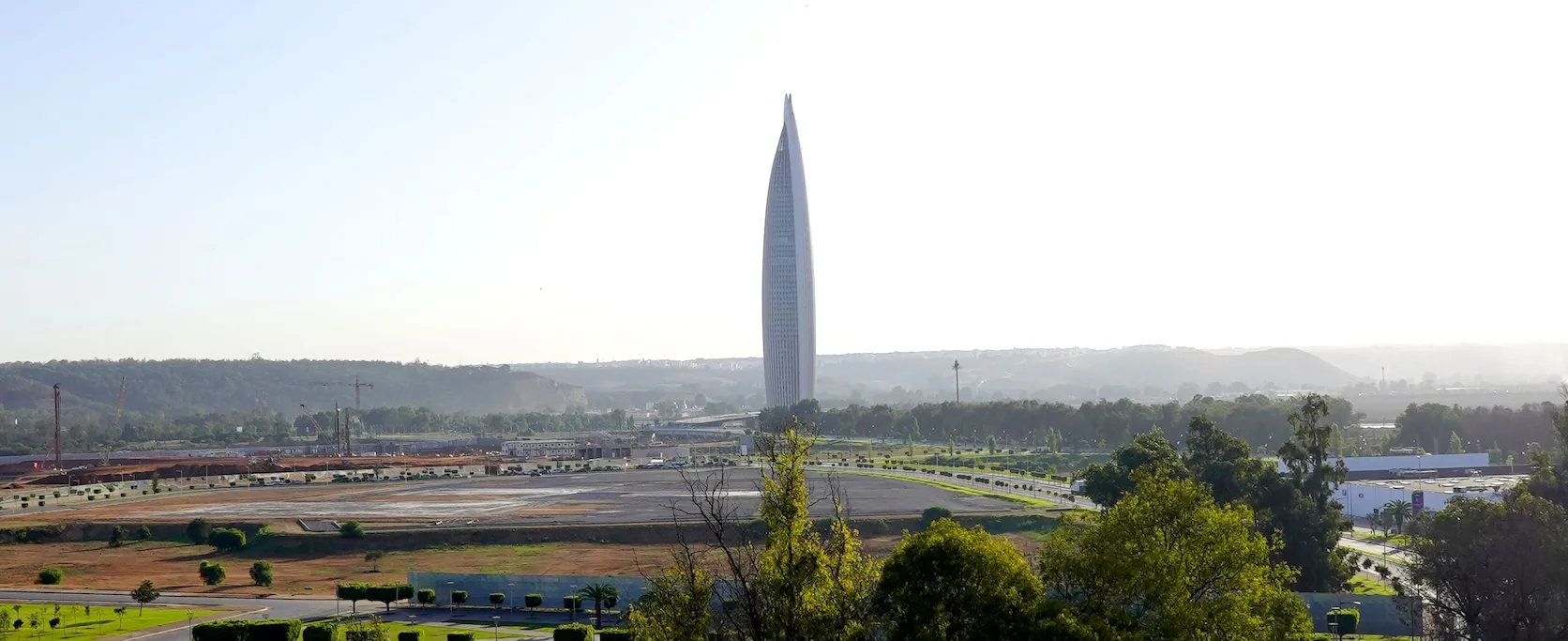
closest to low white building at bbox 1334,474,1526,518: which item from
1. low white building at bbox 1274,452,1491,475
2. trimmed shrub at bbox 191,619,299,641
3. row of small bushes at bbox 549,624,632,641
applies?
low white building at bbox 1274,452,1491,475

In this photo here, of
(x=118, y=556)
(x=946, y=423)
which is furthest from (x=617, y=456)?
(x=118, y=556)

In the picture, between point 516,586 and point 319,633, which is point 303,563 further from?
point 319,633

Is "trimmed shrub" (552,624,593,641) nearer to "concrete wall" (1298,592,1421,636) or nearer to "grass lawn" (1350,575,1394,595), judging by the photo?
"concrete wall" (1298,592,1421,636)

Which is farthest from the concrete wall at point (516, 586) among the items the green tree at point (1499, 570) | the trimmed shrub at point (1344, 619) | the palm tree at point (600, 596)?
the green tree at point (1499, 570)

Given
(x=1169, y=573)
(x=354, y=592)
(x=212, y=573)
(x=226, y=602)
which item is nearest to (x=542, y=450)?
(x=212, y=573)

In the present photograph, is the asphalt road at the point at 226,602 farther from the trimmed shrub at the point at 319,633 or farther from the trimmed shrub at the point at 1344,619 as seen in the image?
the trimmed shrub at the point at 1344,619

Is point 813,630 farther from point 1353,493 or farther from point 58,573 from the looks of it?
point 1353,493
